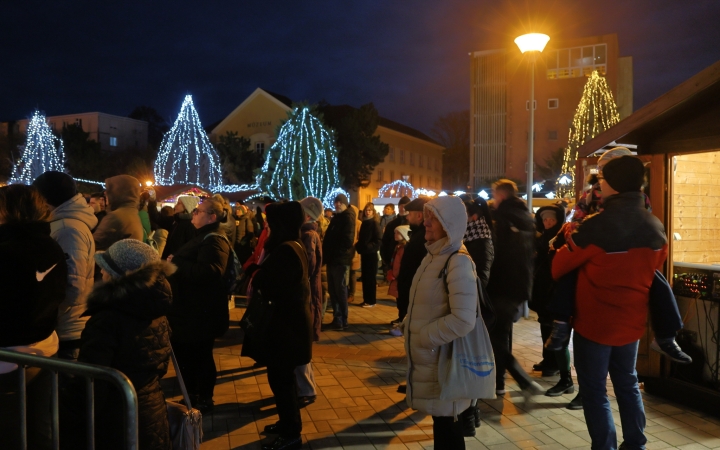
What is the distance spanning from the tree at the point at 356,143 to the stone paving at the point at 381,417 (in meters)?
33.5

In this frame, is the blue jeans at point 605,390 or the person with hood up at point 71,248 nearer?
the blue jeans at point 605,390

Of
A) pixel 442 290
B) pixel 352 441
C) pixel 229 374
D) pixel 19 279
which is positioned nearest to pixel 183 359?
pixel 229 374

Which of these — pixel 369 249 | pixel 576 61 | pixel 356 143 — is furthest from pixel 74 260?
pixel 576 61

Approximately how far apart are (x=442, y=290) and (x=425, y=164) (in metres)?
57.7

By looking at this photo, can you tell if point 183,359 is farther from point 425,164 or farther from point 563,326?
point 425,164

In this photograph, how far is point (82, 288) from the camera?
156 inches

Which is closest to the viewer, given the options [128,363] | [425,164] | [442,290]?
[128,363]

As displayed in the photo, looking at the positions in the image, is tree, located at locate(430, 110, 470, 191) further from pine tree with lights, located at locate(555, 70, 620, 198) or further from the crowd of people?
the crowd of people

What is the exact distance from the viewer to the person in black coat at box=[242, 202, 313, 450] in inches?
167

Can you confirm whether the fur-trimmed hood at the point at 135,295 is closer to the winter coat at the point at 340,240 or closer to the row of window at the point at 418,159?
the winter coat at the point at 340,240

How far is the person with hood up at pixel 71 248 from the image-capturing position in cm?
390

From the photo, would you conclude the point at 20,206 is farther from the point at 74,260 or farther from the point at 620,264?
the point at 620,264

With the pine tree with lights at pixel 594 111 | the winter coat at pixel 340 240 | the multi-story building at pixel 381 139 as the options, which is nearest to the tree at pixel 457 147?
the multi-story building at pixel 381 139

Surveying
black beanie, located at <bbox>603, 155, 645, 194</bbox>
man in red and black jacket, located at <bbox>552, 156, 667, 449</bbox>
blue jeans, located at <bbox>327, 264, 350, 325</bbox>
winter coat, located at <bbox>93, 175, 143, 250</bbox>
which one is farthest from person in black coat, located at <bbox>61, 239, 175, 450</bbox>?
blue jeans, located at <bbox>327, 264, 350, 325</bbox>
